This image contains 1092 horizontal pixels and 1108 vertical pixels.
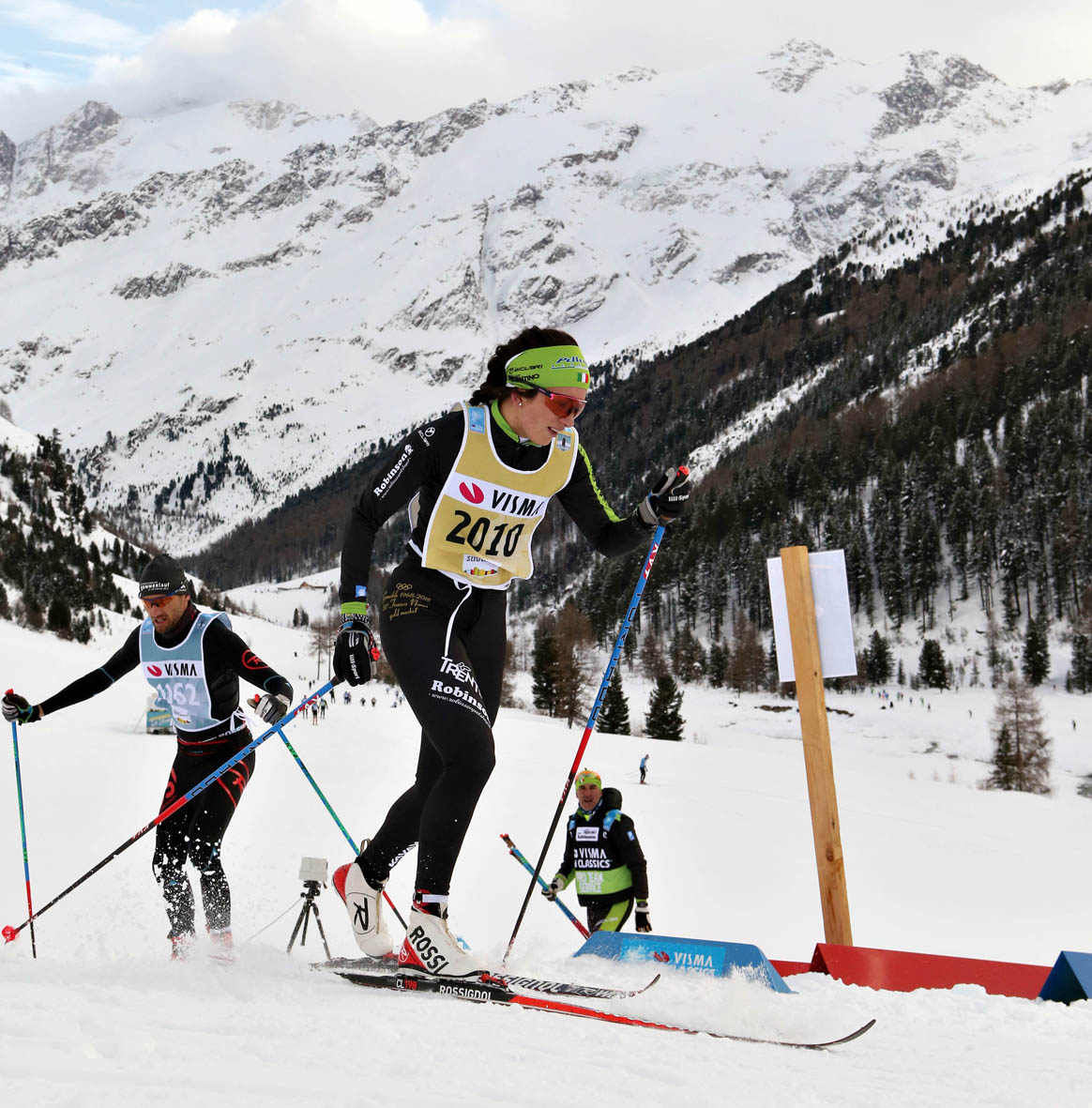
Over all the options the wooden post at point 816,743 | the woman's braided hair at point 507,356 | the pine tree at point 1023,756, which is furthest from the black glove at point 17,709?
the pine tree at point 1023,756

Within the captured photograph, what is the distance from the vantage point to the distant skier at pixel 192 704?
482 centimetres

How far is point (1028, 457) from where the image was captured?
10269 cm

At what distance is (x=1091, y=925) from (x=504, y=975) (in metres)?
15.3

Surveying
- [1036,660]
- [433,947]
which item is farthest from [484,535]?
[1036,660]

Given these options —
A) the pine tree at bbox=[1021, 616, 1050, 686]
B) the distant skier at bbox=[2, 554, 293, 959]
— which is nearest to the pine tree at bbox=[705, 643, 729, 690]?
the pine tree at bbox=[1021, 616, 1050, 686]

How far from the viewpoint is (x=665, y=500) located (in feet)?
14.8

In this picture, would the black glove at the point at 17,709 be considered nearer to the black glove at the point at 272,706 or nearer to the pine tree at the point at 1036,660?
the black glove at the point at 272,706

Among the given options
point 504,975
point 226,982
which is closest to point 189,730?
point 226,982

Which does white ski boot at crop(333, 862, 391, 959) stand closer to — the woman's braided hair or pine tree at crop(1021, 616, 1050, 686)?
the woman's braided hair

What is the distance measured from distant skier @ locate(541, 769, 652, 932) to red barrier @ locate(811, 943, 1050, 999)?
2606 mm

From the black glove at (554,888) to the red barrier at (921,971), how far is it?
2333 mm

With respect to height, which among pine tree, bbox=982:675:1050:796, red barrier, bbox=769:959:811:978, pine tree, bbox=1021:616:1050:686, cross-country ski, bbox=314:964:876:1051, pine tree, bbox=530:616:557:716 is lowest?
pine tree, bbox=982:675:1050:796

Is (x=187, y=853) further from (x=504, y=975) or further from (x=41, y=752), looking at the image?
(x=41, y=752)

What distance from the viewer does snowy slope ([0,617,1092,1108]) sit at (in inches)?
92.0
